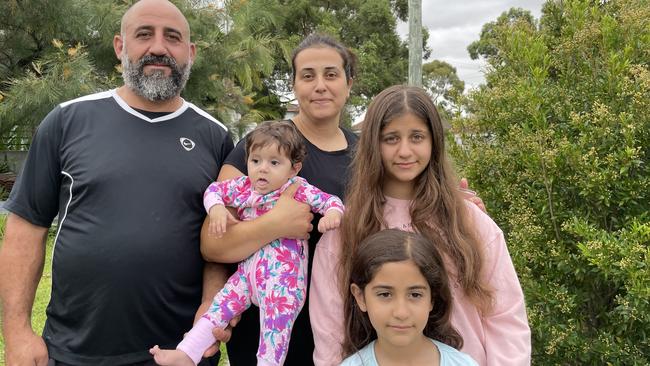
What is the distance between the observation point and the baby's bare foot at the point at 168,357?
8.17 ft

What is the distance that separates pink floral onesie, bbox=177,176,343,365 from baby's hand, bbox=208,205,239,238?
0.04 meters

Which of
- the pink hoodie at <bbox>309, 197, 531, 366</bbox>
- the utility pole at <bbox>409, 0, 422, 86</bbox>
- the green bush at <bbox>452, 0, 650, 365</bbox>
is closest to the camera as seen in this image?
the pink hoodie at <bbox>309, 197, 531, 366</bbox>

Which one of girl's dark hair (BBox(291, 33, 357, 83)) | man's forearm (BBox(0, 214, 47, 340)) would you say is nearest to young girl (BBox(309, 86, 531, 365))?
girl's dark hair (BBox(291, 33, 357, 83))

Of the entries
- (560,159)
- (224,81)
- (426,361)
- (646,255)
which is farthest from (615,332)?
(224,81)

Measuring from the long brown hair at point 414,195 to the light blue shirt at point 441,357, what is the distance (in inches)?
8.0

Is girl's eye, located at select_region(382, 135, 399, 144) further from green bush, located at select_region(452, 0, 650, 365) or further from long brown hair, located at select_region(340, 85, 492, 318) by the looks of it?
green bush, located at select_region(452, 0, 650, 365)

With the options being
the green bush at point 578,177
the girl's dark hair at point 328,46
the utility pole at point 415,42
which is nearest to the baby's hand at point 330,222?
the girl's dark hair at point 328,46

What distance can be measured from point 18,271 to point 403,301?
1.71 m

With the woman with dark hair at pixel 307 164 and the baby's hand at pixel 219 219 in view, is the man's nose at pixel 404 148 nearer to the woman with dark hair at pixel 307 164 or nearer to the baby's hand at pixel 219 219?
the woman with dark hair at pixel 307 164

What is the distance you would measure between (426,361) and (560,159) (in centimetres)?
134

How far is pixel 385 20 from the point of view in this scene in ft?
87.4

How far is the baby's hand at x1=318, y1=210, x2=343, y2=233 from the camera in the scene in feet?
7.68

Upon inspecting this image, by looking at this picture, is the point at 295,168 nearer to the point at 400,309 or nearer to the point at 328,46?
the point at 328,46

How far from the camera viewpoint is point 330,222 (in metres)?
2.35
